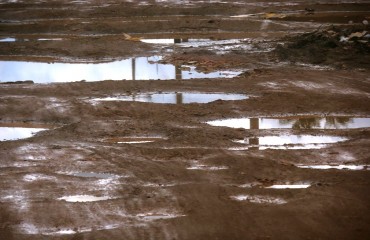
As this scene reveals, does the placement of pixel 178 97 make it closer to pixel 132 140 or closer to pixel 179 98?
pixel 179 98

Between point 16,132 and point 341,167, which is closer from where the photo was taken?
point 341,167

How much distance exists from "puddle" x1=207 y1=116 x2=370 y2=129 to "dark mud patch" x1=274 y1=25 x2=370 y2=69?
3743mm

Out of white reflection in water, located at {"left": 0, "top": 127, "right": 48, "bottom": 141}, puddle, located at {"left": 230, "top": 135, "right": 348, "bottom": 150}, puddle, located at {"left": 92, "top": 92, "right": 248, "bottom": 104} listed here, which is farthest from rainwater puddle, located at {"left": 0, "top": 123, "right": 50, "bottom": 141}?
puddle, located at {"left": 230, "top": 135, "right": 348, "bottom": 150}

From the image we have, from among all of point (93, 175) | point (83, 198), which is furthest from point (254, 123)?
point (83, 198)

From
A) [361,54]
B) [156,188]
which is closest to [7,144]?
[156,188]

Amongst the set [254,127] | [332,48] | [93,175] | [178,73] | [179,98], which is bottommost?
[93,175]

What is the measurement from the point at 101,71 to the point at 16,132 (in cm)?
445

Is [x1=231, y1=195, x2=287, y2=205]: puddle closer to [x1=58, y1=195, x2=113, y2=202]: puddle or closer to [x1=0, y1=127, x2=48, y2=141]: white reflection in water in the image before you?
[x1=58, y1=195, x2=113, y2=202]: puddle

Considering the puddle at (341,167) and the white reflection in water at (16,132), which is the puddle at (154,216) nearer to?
the puddle at (341,167)

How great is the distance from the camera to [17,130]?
9805 millimetres

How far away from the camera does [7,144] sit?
897 cm

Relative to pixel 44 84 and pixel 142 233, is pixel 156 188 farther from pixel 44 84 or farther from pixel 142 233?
pixel 44 84

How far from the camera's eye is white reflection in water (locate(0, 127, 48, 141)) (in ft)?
31.0

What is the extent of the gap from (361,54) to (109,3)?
471 inches
